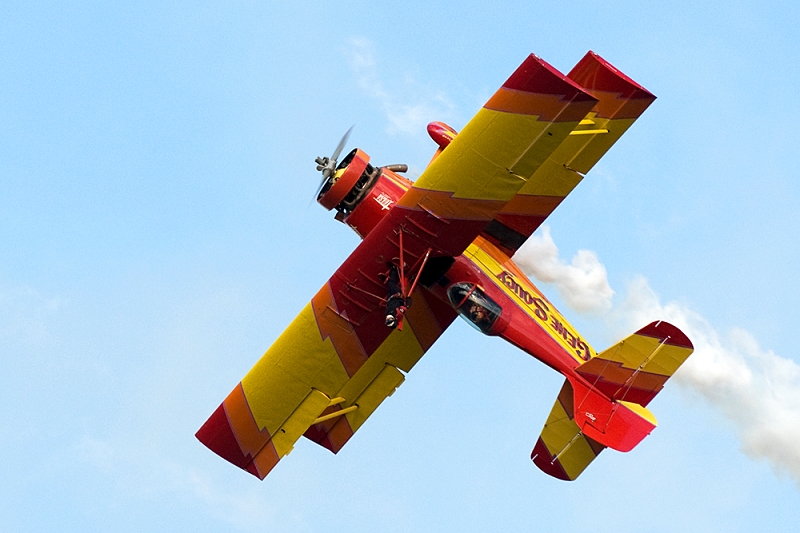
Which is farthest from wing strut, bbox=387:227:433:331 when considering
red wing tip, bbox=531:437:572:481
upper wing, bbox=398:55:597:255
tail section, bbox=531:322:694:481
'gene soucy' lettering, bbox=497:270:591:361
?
red wing tip, bbox=531:437:572:481

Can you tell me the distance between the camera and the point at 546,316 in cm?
2081

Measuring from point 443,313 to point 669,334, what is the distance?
3689 millimetres

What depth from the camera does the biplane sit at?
18750mm

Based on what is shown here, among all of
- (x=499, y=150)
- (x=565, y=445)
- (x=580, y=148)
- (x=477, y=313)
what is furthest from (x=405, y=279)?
(x=565, y=445)

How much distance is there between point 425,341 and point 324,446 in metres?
2.60

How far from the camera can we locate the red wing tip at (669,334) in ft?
64.3

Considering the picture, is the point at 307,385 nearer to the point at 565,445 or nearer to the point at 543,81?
the point at 565,445

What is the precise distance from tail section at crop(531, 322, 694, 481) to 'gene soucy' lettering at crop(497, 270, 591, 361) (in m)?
0.48

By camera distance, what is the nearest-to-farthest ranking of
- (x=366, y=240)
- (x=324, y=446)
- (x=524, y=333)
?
(x=366, y=240), (x=524, y=333), (x=324, y=446)

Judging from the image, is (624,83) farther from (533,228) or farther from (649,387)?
(649,387)

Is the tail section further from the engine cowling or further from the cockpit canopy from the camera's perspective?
the engine cowling

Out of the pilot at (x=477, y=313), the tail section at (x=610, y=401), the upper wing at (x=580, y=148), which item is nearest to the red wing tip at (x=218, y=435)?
the pilot at (x=477, y=313)

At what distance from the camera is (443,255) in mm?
19203

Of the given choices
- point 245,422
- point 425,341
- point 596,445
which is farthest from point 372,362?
point 596,445
